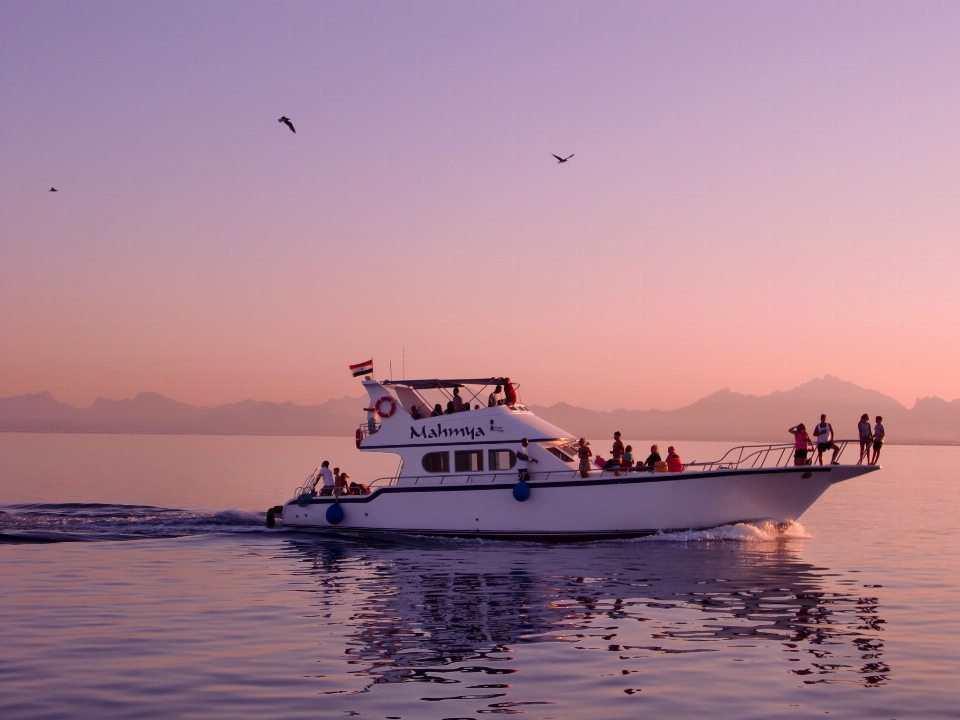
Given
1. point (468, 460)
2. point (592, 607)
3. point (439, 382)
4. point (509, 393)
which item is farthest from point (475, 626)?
point (439, 382)

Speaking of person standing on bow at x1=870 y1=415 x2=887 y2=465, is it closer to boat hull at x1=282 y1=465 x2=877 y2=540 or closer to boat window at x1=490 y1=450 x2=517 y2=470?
boat hull at x1=282 y1=465 x2=877 y2=540

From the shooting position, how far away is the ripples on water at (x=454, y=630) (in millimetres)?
11633

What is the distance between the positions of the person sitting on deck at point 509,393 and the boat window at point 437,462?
2.41m

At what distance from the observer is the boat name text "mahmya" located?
28562mm

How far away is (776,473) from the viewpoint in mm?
26219

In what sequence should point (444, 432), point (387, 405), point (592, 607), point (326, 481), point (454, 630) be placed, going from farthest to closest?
point (326, 481) < point (387, 405) < point (444, 432) < point (592, 607) < point (454, 630)

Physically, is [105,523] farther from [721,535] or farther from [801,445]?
[801,445]

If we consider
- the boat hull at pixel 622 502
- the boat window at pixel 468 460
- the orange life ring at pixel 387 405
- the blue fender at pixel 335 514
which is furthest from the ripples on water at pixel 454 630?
the orange life ring at pixel 387 405

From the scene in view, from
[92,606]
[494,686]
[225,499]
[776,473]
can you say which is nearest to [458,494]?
[776,473]

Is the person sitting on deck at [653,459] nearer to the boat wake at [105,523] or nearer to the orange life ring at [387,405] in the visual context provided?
the orange life ring at [387,405]

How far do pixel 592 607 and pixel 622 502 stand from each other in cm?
912

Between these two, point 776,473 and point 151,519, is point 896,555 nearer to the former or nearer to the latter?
point 776,473

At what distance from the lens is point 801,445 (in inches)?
1054

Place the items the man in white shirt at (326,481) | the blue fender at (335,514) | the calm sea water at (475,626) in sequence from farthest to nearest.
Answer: the man in white shirt at (326,481) → the blue fender at (335,514) → the calm sea water at (475,626)
